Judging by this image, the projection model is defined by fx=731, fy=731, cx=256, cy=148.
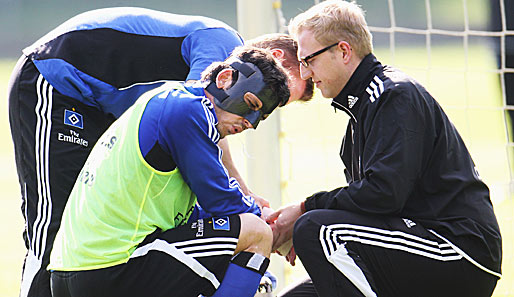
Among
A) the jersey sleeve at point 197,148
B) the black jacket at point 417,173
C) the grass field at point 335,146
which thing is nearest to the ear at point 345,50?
the black jacket at point 417,173

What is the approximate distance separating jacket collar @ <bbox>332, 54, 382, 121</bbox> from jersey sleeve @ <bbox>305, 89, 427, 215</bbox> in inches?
6.1

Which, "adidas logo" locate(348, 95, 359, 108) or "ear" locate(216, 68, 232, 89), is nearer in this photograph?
"ear" locate(216, 68, 232, 89)

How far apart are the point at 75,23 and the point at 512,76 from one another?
5.04m

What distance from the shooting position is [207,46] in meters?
3.18

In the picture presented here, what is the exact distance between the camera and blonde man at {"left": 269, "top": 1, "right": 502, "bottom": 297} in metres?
2.69

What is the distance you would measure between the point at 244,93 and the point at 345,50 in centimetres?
50

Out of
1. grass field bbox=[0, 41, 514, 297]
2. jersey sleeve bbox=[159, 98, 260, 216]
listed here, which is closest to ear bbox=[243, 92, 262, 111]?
jersey sleeve bbox=[159, 98, 260, 216]

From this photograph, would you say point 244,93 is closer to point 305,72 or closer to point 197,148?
point 197,148

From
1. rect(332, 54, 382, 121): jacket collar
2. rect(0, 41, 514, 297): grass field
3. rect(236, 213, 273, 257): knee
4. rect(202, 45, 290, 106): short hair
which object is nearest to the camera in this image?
rect(236, 213, 273, 257): knee

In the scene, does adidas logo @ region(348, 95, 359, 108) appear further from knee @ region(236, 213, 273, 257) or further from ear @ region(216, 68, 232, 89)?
knee @ region(236, 213, 273, 257)

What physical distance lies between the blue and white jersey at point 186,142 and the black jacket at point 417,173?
1.69 feet

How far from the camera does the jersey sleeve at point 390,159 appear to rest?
2691 mm

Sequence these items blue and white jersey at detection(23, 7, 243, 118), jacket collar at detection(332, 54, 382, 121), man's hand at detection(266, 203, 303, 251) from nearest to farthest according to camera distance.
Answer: jacket collar at detection(332, 54, 382, 121) < man's hand at detection(266, 203, 303, 251) < blue and white jersey at detection(23, 7, 243, 118)

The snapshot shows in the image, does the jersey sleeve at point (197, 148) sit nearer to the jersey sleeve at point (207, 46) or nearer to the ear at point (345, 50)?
the jersey sleeve at point (207, 46)
